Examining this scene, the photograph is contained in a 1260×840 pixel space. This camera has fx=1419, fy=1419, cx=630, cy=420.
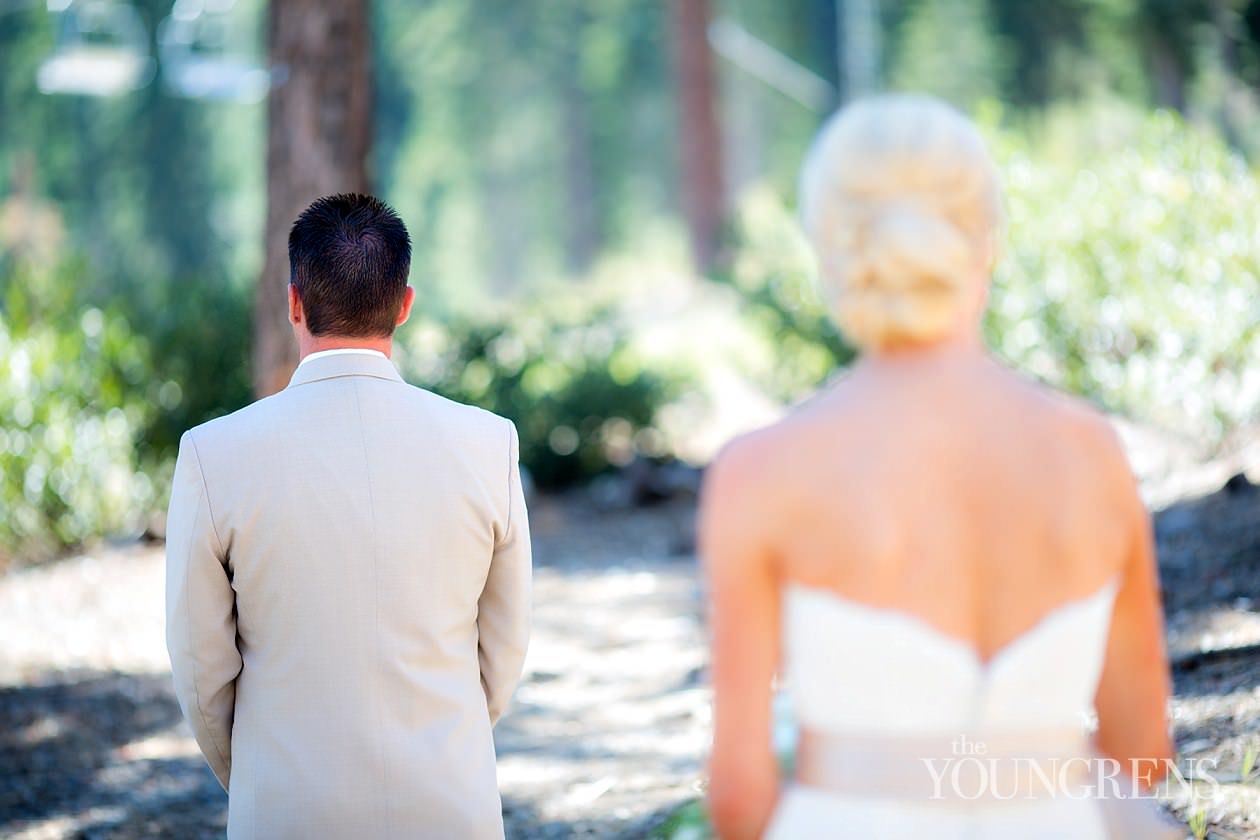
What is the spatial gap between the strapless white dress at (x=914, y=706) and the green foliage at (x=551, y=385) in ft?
31.3

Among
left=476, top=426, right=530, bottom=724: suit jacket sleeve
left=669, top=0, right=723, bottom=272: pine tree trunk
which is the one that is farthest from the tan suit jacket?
left=669, top=0, right=723, bottom=272: pine tree trunk

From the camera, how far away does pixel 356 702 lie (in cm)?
247

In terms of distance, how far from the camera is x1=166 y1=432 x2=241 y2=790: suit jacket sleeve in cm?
244

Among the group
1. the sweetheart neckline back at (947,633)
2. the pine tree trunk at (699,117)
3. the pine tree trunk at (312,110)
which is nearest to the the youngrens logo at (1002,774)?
the sweetheart neckline back at (947,633)

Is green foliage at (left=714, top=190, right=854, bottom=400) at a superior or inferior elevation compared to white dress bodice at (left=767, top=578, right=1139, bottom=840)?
inferior

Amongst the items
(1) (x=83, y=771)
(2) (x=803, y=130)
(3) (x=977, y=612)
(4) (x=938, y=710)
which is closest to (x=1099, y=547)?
(3) (x=977, y=612)

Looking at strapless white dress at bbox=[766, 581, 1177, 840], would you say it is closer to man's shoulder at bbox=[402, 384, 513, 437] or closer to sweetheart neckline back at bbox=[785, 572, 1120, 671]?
sweetheart neckline back at bbox=[785, 572, 1120, 671]

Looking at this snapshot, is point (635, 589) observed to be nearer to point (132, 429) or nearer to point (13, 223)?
point (132, 429)

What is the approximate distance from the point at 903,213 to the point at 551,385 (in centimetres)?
1089

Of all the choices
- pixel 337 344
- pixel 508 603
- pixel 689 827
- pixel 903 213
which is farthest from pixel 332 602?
pixel 903 213

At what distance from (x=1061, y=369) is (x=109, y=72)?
17.4 meters

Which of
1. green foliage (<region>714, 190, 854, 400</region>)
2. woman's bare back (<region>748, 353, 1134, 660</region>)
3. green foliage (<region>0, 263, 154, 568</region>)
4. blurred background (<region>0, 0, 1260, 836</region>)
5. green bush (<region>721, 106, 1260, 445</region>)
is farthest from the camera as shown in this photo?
green foliage (<region>714, 190, 854, 400</region>)

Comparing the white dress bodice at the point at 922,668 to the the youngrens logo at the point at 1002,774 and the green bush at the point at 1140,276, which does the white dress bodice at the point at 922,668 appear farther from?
the green bush at the point at 1140,276

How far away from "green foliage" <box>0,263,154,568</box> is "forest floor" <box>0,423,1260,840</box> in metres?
0.34
